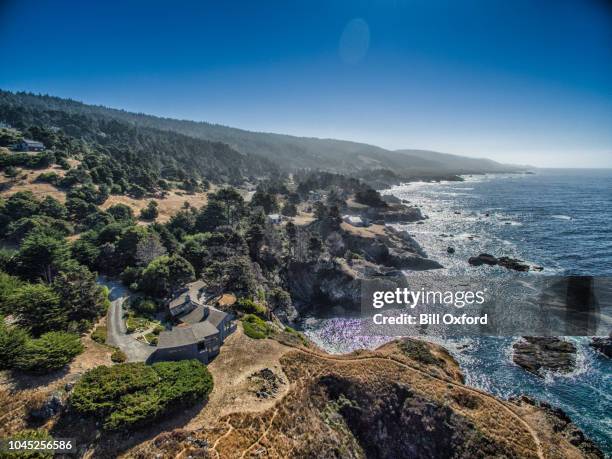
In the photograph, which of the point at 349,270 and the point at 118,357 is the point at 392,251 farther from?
the point at 118,357

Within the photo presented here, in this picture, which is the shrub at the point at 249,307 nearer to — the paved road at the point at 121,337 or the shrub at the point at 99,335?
the paved road at the point at 121,337

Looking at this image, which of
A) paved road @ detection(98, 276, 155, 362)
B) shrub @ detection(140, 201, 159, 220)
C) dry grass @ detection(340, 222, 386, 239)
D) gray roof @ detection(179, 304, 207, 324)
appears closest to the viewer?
paved road @ detection(98, 276, 155, 362)

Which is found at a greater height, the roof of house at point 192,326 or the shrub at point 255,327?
the roof of house at point 192,326

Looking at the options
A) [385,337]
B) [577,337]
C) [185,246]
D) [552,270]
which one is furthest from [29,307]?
[552,270]

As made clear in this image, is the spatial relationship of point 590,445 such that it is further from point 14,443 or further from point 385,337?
point 14,443

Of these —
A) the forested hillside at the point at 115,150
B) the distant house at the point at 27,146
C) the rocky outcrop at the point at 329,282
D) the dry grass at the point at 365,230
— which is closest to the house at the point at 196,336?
the rocky outcrop at the point at 329,282

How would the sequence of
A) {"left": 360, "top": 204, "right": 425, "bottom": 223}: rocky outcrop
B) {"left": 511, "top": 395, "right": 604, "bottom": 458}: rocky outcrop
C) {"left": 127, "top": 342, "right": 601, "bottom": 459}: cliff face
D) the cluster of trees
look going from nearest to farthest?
the cluster of trees, {"left": 127, "top": 342, "right": 601, "bottom": 459}: cliff face, {"left": 511, "top": 395, "right": 604, "bottom": 458}: rocky outcrop, {"left": 360, "top": 204, "right": 425, "bottom": 223}: rocky outcrop

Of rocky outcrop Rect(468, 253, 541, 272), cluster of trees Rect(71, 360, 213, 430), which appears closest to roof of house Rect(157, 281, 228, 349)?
cluster of trees Rect(71, 360, 213, 430)

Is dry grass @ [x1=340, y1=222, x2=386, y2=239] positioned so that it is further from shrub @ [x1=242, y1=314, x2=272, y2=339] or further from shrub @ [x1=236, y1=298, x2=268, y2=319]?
shrub @ [x1=242, y1=314, x2=272, y2=339]
